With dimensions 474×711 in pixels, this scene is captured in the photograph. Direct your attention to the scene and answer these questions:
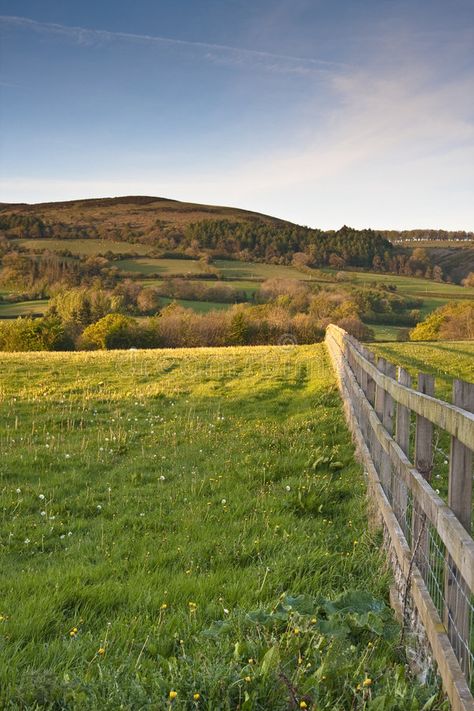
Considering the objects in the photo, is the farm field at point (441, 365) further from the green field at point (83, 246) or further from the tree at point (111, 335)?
the green field at point (83, 246)

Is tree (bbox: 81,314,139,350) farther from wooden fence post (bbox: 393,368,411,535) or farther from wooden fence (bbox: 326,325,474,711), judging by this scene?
wooden fence post (bbox: 393,368,411,535)

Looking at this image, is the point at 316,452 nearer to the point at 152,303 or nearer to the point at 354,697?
the point at 354,697

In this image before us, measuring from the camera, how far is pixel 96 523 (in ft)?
22.9

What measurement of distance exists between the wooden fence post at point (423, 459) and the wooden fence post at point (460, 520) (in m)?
0.61

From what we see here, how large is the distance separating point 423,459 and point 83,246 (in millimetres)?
136608

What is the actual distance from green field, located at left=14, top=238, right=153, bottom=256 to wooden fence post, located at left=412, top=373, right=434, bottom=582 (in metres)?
125

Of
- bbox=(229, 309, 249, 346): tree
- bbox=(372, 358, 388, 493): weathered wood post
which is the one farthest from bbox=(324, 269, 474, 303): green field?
bbox=(372, 358, 388, 493): weathered wood post

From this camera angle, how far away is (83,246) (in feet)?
438

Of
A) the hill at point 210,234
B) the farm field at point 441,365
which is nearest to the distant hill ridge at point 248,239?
the hill at point 210,234

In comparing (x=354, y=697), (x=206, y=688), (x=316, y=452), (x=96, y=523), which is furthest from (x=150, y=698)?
(x=316, y=452)

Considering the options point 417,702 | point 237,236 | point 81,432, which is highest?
point 237,236

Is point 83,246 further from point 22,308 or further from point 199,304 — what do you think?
point 199,304

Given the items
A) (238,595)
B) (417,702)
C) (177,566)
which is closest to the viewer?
(417,702)

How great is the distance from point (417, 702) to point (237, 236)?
13524cm
